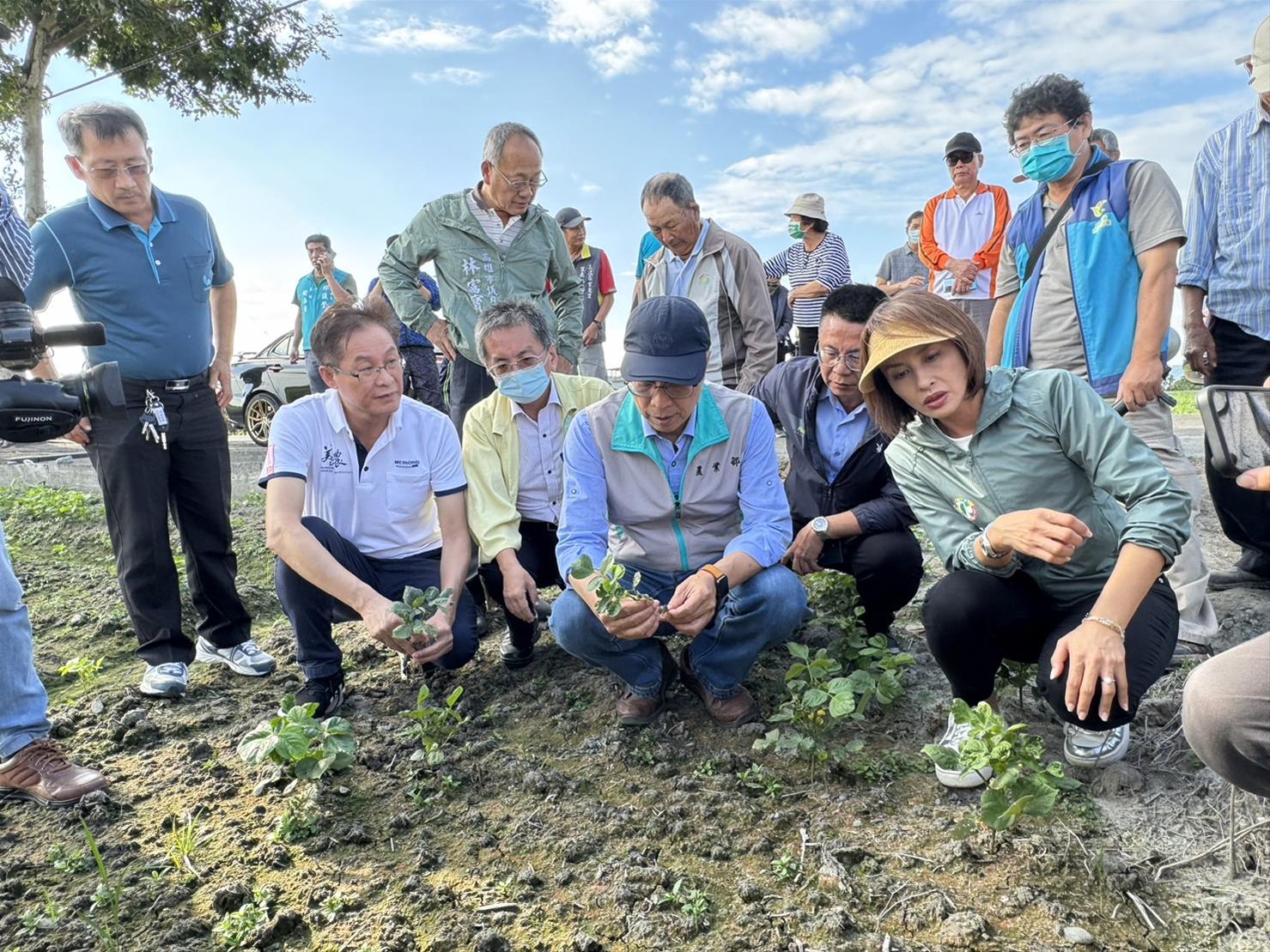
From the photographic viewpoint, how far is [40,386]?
79.0 inches

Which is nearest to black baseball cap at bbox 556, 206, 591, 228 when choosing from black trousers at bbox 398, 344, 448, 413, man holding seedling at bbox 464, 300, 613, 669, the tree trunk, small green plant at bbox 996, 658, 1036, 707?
black trousers at bbox 398, 344, 448, 413

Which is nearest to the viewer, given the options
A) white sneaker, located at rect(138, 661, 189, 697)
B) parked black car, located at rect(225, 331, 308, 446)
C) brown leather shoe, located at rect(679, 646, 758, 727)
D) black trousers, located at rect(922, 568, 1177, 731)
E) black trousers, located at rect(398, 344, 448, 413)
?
black trousers, located at rect(922, 568, 1177, 731)

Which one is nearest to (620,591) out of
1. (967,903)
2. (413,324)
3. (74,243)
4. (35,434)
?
(967,903)

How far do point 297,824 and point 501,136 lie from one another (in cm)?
286

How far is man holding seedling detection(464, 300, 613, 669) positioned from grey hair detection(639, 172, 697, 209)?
1.11 meters

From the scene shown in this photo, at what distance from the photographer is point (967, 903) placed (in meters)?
1.79

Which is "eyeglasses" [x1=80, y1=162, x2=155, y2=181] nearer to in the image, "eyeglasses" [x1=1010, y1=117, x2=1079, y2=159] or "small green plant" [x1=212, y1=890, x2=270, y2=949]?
"small green plant" [x1=212, y1=890, x2=270, y2=949]

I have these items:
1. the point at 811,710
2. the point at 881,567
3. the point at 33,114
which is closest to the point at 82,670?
the point at 811,710

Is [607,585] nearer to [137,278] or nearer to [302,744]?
[302,744]

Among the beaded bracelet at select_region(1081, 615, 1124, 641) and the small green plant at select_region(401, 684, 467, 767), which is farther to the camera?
the small green plant at select_region(401, 684, 467, 767)

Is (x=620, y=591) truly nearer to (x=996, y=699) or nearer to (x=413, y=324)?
(x=996, y=699)

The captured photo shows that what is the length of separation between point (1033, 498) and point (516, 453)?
1.84 metres

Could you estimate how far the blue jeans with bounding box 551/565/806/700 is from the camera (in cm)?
253

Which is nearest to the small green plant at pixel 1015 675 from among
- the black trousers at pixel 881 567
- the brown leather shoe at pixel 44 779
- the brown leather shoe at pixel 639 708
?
the black trousers at pixel 881 567
